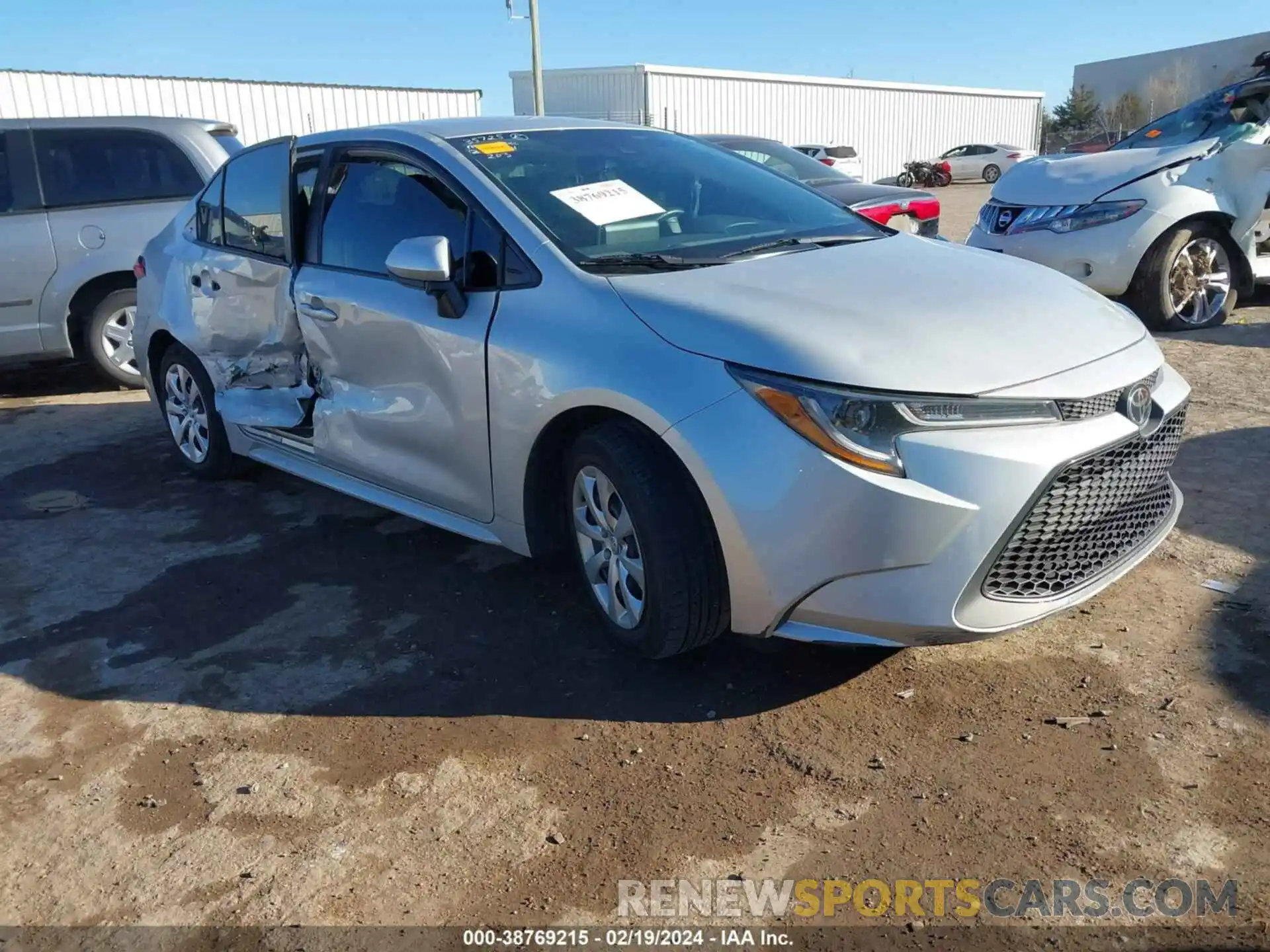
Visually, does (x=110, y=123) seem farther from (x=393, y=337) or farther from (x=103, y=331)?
(x=393, y=337)

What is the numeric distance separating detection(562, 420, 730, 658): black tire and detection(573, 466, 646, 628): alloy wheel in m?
0.07

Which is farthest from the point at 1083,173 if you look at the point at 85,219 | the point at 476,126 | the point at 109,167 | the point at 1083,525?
the point at 85,219

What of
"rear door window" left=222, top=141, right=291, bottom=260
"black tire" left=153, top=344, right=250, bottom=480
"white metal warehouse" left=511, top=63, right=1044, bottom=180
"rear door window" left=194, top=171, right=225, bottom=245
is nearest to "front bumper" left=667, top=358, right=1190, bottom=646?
"rear door window" left=222, top=141, right=291, bottom=260

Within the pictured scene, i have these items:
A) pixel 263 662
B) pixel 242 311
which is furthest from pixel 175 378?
pixel 263 662

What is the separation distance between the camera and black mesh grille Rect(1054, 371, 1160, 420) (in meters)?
2.72

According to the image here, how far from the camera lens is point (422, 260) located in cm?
336

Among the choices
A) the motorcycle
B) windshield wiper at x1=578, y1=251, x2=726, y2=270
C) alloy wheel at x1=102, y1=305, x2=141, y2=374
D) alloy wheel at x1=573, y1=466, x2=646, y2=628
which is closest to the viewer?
alloy wheel at x1=573, y1=466, x2=646, y2=628

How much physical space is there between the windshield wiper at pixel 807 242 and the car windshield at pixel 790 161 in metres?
5.42

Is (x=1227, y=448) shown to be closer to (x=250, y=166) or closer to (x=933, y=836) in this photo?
(x=933, y=836)

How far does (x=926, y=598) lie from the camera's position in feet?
8.65

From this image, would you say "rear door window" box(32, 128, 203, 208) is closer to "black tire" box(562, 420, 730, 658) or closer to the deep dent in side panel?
the deep dent in side panel

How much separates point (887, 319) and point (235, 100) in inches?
848

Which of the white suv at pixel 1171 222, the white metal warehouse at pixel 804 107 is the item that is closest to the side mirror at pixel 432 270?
the white suv at pixel 1171 222

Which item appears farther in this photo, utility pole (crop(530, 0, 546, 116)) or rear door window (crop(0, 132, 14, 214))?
utility pole (crop(530, 0, 546, 116))
